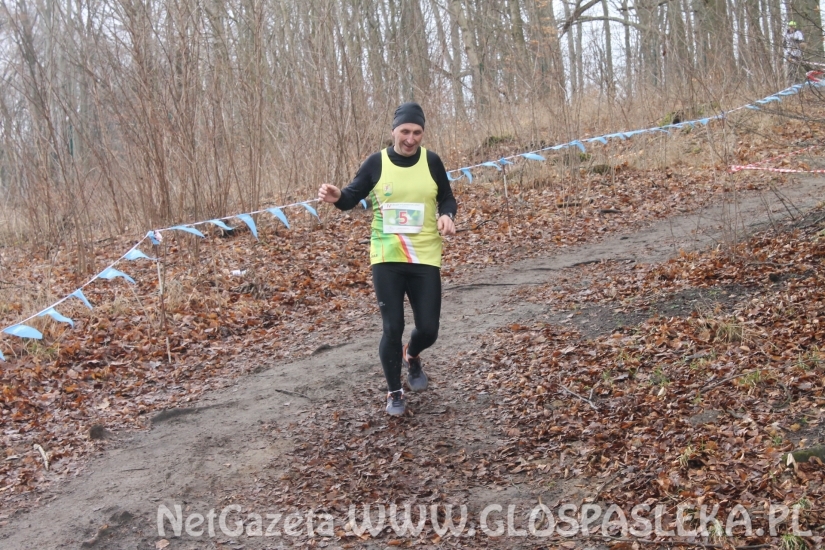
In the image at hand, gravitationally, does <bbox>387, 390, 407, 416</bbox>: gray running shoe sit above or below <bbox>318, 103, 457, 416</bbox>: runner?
below

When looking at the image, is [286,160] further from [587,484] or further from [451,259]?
[587,484]

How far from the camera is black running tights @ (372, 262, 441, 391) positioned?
4902 mm

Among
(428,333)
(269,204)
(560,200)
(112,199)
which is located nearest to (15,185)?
(112,199)

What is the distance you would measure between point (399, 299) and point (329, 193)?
83cm

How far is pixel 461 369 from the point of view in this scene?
19.7 feet

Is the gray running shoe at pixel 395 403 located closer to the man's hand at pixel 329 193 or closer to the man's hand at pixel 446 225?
the man's hand at pixel 446 225

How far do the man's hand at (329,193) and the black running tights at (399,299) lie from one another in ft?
1.72

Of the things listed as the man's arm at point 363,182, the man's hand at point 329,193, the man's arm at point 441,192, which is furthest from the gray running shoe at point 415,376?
the man's hand at point 329,193

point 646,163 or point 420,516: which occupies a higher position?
point 646,163

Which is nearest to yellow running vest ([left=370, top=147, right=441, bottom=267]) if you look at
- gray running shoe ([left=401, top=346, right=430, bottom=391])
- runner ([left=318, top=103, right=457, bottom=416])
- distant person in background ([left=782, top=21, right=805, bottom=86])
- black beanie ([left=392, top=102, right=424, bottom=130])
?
runner ([left=318, top=103, right=457, bottom=416])

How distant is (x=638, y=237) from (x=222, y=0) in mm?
A: 7582

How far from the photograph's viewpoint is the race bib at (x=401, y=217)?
4.88m

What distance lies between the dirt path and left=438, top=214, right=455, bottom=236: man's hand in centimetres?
127

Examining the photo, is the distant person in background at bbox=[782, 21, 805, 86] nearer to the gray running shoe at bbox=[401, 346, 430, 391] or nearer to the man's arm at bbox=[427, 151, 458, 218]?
the man's arm at bbox=[427, 151, 458, 218]
